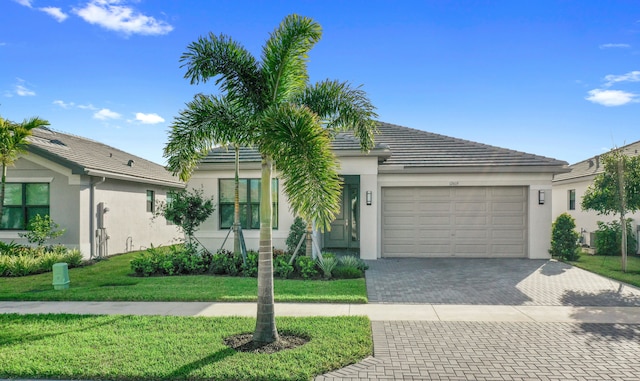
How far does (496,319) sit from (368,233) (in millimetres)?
6649

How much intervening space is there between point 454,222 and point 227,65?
414 inches

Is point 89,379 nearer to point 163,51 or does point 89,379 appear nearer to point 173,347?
point 173,347

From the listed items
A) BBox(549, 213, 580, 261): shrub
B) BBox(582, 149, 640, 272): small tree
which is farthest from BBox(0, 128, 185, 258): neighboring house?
BBox(582, 149, 640, 272): small tree

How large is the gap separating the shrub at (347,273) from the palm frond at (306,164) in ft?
18.5

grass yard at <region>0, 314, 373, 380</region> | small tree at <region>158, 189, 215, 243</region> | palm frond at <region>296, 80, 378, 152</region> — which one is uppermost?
palm frond at <region>296, 80, 378, 152</region>

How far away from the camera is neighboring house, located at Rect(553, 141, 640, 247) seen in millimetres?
17150

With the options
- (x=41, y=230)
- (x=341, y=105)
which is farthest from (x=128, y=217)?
(x=341, y=105)

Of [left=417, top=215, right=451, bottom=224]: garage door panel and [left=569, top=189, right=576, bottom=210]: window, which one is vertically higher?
[left=569, top=189, right=576, bottom=210]: window

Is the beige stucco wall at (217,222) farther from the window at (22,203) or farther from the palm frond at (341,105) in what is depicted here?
the palm frond at (341,105)

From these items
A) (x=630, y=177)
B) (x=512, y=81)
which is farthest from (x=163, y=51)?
(x=630, y=177)

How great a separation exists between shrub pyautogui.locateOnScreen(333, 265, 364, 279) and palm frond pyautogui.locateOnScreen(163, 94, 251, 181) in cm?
534

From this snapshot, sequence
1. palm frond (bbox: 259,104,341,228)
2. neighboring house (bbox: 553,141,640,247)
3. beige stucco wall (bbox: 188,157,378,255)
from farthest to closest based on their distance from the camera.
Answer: neighboring house (bbox: 553,141,640,247) < beige stucco wall (bbox: 188,157,378,255) < palm frond (bbox: 259,104,341,228)

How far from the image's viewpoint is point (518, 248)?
45.1 feet

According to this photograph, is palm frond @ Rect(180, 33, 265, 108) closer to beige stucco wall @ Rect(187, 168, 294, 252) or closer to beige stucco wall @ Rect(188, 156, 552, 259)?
beige stucco wall @ Rect(188, 156, 552, 259)
